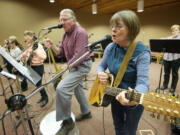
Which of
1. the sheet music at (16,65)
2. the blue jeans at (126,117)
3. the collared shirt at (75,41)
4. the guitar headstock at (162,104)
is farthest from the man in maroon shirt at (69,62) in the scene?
the guitar headstock at (162,104)

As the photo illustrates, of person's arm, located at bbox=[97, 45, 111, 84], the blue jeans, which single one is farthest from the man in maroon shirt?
the blue jeans

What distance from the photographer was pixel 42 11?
6668mm

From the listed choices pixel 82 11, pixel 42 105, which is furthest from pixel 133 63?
pixel 82 11

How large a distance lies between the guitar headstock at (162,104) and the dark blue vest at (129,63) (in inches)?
8.1

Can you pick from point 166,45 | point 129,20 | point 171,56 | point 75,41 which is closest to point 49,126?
point 75,41

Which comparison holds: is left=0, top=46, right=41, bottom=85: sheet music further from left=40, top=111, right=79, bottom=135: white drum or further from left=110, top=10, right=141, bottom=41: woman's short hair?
left=40, top=111, right=79, bottom=135: white drum

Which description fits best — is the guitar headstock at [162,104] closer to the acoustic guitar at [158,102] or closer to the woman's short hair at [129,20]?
the acoustic guitar at [158,102]

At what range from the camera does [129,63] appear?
0.84 m

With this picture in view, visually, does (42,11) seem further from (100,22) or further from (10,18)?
(100,22)

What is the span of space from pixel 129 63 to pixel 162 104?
1.09 feet

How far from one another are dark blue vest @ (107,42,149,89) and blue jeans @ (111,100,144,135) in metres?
0.20

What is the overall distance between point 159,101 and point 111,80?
1.26ft

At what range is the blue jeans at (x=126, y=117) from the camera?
910mm

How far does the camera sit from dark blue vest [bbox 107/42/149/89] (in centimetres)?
82
